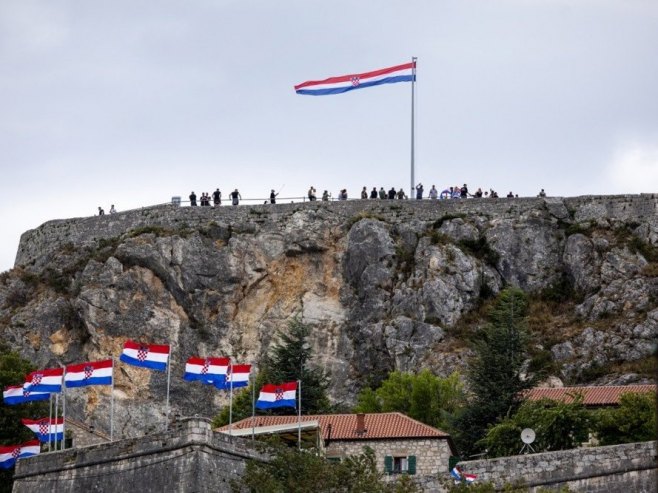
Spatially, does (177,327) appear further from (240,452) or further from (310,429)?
(240,452)

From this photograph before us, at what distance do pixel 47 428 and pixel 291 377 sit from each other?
19177 millimetres

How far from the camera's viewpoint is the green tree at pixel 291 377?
257ft

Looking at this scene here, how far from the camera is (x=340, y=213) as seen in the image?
314ft

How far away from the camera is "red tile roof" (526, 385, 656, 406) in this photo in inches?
2788

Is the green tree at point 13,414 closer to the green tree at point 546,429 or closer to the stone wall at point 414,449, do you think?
the stone wall at point 414,449

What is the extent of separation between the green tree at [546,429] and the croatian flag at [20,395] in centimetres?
1417

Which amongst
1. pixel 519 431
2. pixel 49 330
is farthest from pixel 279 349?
pixel 519 431

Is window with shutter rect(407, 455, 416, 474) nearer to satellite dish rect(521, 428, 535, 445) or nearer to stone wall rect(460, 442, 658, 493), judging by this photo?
satellite dish rect(521, 428, 535, 445)

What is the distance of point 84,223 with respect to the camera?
97125 millimetres

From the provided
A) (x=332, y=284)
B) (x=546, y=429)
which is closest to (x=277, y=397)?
(x=546, y=429)

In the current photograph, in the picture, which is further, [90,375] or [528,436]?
[528,436]

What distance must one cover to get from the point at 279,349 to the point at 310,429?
20.3m

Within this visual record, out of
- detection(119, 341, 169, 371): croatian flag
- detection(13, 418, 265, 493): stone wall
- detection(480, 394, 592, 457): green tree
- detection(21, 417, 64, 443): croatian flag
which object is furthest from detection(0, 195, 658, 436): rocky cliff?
detection(13, 418, 265, 493): stone wall

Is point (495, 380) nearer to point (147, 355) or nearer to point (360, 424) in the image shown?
point (360, 424)
